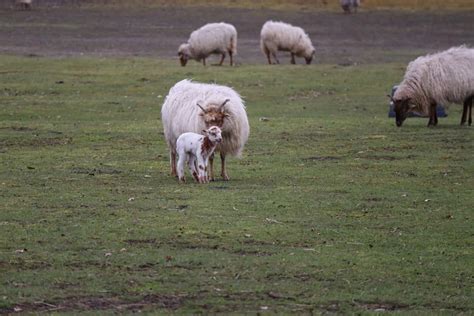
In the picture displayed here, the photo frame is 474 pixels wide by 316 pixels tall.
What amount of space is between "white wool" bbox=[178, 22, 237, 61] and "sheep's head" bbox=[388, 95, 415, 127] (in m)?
13.4

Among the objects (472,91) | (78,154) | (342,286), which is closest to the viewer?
(342,286)

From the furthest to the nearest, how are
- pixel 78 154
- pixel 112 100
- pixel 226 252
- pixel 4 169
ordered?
pixel 112 100 → pixel 78 154 → pixel 4 169 → pixel 226 252

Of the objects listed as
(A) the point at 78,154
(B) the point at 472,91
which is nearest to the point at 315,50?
(B) the point at 472,91

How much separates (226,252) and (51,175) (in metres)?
5.34

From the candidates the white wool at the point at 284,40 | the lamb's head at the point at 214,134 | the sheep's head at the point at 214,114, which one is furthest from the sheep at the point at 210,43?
the lamb's head at the point at 214,134

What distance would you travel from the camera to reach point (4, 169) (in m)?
14.8

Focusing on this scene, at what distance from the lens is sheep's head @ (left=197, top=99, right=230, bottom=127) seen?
43.6ft

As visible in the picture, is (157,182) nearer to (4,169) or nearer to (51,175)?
(51,175)

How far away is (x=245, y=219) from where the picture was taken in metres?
10.9

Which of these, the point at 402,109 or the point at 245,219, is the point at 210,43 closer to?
the point at 402,109

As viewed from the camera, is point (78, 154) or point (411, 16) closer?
point (78, 154)

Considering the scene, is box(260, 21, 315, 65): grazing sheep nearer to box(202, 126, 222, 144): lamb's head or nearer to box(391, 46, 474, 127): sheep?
box(391, 46, 474, 127): sheep

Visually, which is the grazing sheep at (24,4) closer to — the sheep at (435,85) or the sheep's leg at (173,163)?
the sheep at (435,85)

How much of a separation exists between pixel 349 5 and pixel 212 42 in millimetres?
16412
